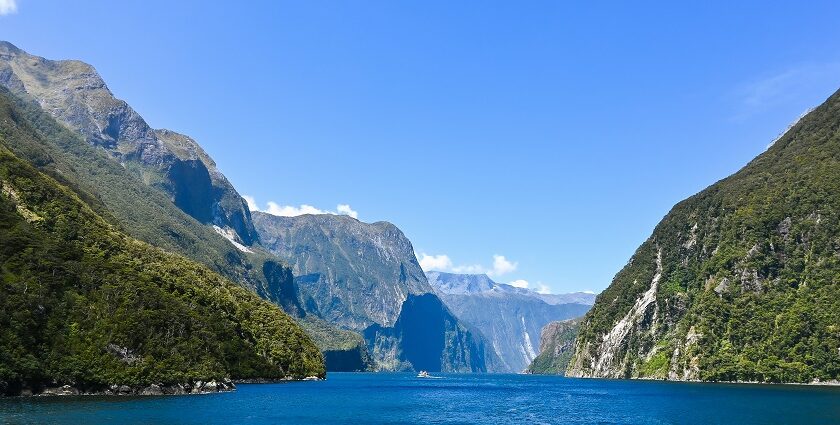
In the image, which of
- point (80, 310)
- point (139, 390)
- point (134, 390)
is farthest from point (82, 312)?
point (139, 390)

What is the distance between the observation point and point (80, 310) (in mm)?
136125

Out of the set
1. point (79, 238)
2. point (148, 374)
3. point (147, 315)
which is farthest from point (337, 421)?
point (79, 238)

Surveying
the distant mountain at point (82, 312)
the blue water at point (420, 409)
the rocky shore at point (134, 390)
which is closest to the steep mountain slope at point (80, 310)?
the distant mountain at point (82, 312)

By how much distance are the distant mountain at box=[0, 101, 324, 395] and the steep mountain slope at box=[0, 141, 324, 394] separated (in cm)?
22

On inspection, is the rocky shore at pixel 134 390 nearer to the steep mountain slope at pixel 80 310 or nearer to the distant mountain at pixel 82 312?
the distant mountain at pixel 82 312

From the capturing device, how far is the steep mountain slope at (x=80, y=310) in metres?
122

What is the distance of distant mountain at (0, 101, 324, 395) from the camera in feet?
401

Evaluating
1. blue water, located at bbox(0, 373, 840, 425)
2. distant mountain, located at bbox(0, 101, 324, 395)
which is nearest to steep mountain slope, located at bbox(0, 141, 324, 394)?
distant mountain, located at bbox(0, 101, 324, 395)

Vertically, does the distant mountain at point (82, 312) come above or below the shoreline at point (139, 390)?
above

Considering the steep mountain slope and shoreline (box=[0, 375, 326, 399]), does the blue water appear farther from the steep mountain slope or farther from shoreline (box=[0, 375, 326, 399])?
the steep mountain slope

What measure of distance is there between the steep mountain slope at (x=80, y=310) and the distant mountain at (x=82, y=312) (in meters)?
0.22

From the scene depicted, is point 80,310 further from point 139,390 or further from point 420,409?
point 420,409

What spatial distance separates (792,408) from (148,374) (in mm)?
122274

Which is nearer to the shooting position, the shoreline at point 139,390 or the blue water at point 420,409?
the blue water at point 420,409
